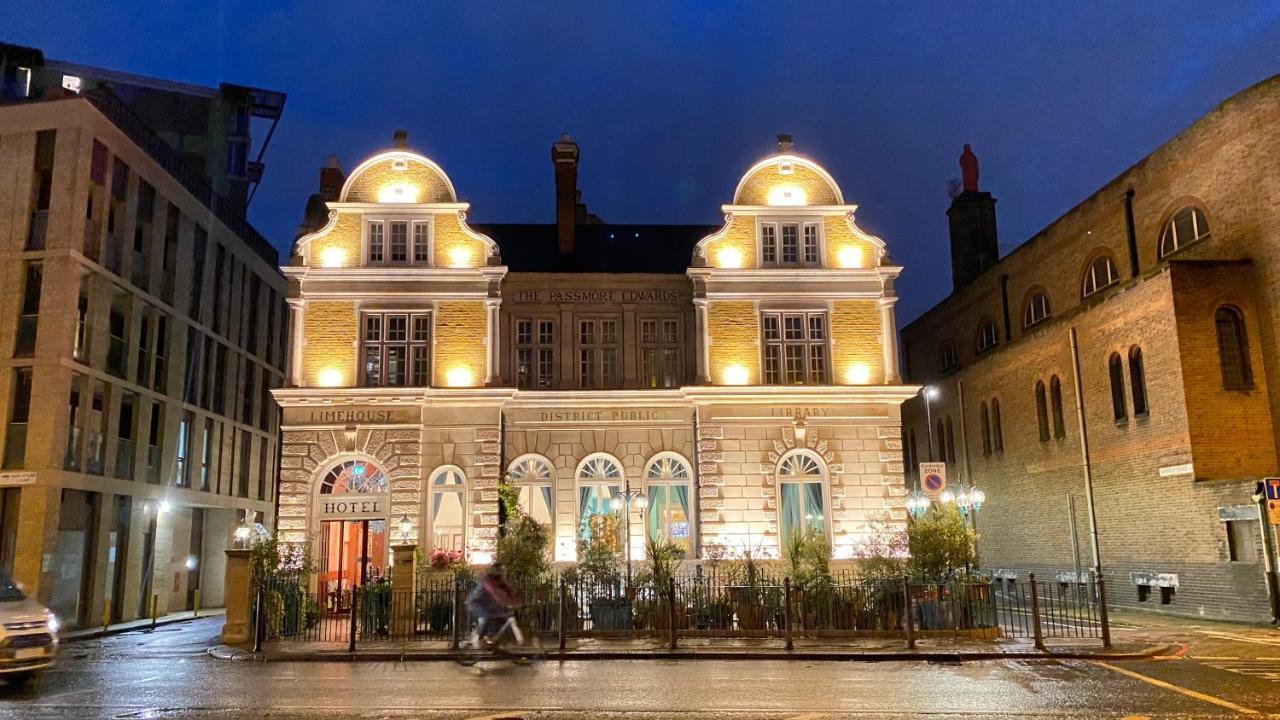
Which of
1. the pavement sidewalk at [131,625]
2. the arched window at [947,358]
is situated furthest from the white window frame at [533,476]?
the arched window at [947,358]

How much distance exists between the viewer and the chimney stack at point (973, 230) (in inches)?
1772

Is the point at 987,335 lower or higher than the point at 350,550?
higher

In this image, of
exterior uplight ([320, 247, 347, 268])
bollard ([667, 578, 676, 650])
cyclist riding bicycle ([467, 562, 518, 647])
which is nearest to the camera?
cyclist riding bicycle ([467, 562, 518, 647])

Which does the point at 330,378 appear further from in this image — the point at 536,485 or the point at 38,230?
the point at 38,230

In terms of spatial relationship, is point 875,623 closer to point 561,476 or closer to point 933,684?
point 933,684

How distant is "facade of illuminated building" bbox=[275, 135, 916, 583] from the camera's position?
1056 inches

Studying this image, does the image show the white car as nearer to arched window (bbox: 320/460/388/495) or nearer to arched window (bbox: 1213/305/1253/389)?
arched window (bbox: 320/460/388/495)

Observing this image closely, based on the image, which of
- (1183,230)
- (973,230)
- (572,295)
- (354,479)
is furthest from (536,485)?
(973,230)

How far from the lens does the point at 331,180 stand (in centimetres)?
3159

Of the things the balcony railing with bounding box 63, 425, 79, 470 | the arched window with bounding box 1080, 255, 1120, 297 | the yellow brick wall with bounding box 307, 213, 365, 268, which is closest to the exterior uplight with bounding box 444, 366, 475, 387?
the yellow brick wall with bounding box 307, 213, 365, 268

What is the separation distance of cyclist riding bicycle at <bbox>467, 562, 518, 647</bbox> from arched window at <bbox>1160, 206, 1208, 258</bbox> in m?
22.4

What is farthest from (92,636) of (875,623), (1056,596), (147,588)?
(1056,596)

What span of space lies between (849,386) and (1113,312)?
833 centimetres

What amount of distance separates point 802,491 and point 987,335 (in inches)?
707
